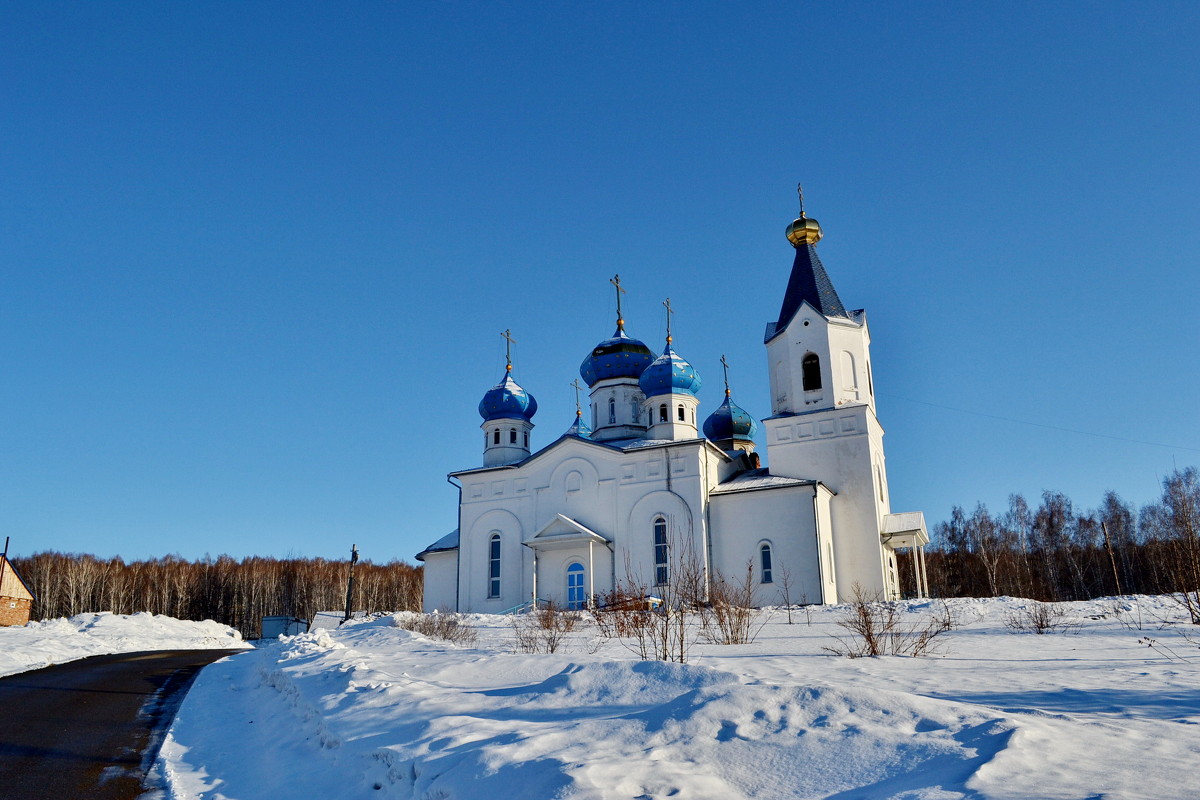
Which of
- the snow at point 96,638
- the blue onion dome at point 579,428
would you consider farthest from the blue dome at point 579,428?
the snow at point 96,638

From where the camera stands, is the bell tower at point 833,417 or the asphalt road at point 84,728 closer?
the asphalt road at point 84,728

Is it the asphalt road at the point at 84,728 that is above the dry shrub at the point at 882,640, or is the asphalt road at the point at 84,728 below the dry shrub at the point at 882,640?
below

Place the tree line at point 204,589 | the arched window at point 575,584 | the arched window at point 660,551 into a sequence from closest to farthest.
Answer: the arched window at point 660,551 < the arched window at point 575,584 < the tree line at point 204,589

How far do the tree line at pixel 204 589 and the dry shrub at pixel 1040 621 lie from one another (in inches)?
1607

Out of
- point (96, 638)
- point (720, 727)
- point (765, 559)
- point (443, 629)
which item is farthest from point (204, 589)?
point (720, 727)

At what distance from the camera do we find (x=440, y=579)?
96.2 feet

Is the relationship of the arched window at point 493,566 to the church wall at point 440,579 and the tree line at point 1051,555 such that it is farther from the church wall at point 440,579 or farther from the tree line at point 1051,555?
the tree line at point 1051,555

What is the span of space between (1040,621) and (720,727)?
929 centimetres

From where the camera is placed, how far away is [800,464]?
81.4 ft

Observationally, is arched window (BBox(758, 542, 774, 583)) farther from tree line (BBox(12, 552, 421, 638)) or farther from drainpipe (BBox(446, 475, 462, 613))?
tree line (BBox(12, 552, 421, 638))

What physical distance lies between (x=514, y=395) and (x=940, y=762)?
26.3 m

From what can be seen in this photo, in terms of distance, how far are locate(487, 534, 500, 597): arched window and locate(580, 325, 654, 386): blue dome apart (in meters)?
6.62

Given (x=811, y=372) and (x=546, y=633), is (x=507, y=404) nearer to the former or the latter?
(x=811, y=372)

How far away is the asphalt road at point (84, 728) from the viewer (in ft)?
22.4
